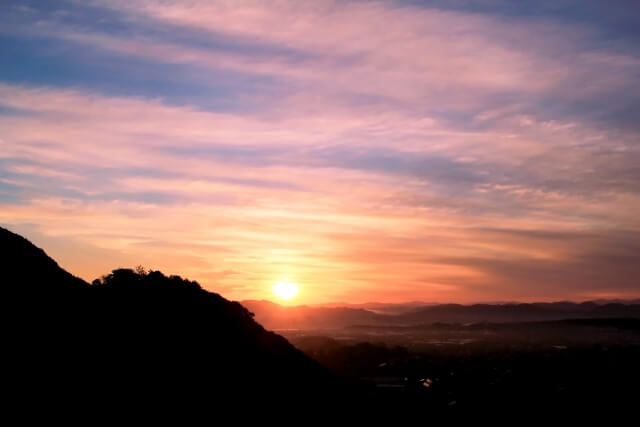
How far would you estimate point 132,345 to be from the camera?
26.5 metres

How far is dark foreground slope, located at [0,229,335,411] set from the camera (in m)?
22.2

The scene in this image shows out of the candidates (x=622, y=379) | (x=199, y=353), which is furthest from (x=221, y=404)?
(x=622, y=379)

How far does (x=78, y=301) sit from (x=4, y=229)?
613cm

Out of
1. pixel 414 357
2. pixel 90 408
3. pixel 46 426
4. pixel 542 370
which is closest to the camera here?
pixel 46 426

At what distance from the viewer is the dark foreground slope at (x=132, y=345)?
22188mm

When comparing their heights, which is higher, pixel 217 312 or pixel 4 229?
pixel 4 229

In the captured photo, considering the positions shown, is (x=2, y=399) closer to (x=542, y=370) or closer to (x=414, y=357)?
(x=542, y=370)

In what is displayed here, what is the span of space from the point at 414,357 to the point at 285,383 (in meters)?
49.1

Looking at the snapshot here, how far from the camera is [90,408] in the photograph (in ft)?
69.5

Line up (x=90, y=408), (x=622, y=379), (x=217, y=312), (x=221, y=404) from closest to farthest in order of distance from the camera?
(x=90, y=408) < (x=221, y=404) < (x=217, y=312) < (x=622, y=379)

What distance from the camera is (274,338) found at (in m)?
35.1

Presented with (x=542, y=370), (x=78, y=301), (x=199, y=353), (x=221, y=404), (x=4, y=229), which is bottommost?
(x=542, y=370)

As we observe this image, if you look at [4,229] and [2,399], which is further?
[4,229]

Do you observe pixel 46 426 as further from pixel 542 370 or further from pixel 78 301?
pixel 542 370
